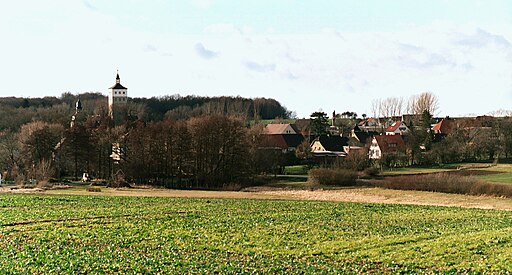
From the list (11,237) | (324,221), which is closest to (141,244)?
(11,237)

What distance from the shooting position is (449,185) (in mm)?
59906

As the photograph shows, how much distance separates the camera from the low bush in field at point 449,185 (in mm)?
56000

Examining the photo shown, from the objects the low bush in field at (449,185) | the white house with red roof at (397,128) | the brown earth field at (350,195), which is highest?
the white house with red roof at (397,128)

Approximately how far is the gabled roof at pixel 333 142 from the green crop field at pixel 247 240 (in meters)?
79.5

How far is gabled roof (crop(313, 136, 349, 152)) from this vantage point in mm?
115812

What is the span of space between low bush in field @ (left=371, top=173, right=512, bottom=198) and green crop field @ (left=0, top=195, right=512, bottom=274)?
2279 cm

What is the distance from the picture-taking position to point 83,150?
80.8 m

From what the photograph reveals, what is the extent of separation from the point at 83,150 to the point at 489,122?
3140 inches

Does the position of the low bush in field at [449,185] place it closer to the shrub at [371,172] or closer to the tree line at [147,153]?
the shrub at [371,172]

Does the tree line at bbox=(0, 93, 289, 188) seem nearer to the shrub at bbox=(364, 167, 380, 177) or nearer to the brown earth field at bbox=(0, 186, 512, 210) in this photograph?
the brown earth field at bbox=(0, 186, 512, 210)

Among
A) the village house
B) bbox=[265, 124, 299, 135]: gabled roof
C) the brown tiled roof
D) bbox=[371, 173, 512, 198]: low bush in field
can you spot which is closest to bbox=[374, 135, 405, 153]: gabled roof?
the village house

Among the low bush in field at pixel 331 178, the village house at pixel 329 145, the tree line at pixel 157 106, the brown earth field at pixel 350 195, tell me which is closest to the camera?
the brown earth field at pixel 350 195

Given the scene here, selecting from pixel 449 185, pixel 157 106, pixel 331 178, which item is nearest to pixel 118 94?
pixel 157 106

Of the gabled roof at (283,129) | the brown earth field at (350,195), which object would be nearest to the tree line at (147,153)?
the brown earth field at (350,195)
